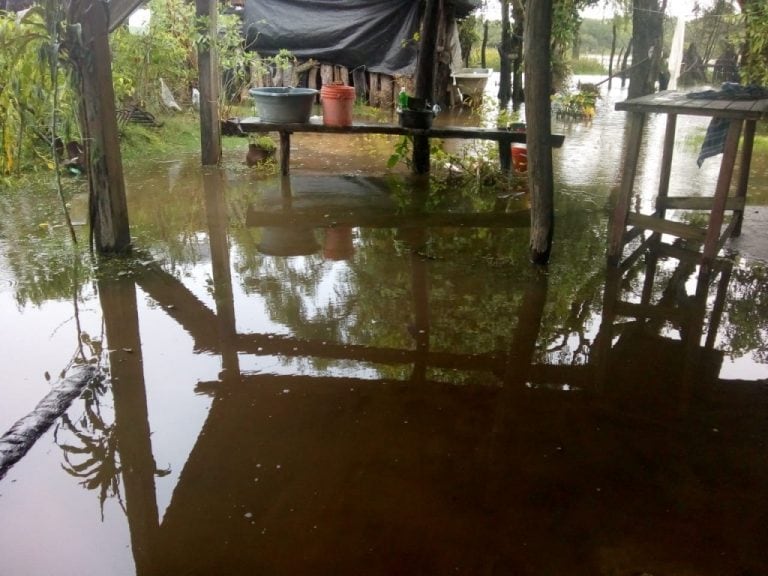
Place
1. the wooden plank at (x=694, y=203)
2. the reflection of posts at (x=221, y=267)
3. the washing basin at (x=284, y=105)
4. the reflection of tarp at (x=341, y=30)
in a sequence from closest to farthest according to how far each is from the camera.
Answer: the reflection of posts at (x=221, y=267) → the wooden plank at (x=694, y=203) → the washing basin at (x=284, y=105) → the reflection of tarp at (x=341, y=30)

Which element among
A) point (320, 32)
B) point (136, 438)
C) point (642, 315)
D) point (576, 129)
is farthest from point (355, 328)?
point (320, 32)

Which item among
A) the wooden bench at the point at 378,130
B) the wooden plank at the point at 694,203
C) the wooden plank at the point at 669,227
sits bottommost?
the wooden plank at the point at 669,227

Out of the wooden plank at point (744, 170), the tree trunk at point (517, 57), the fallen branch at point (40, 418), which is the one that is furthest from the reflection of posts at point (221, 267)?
the tree trunk at point (517, 57)

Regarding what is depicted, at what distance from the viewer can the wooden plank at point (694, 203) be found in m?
5.45

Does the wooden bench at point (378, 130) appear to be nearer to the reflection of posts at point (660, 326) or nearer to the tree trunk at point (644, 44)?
the reflection of posts at point (660, 326)

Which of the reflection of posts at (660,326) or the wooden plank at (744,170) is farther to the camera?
the wooden plank at (744,170)

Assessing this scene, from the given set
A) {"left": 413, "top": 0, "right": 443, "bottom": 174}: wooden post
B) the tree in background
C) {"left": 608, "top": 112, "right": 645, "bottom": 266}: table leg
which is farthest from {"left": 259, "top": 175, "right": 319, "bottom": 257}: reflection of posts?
the tree in background

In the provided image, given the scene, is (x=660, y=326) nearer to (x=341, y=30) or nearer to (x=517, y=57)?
(x=341, y=30)

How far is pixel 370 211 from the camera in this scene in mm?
6477

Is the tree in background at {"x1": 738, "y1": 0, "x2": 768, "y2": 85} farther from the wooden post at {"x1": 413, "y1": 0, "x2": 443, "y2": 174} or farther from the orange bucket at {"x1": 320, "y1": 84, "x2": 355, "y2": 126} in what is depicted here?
the orange bucket at {"x1": 320, "y1": 84, "x2": 355, "y2": 126}

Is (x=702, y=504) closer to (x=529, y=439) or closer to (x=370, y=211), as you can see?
(x=529, y=439)

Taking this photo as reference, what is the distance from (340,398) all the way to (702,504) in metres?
1.65

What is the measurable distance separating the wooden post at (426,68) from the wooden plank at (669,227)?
10.9ft

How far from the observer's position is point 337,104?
723 centimetres
